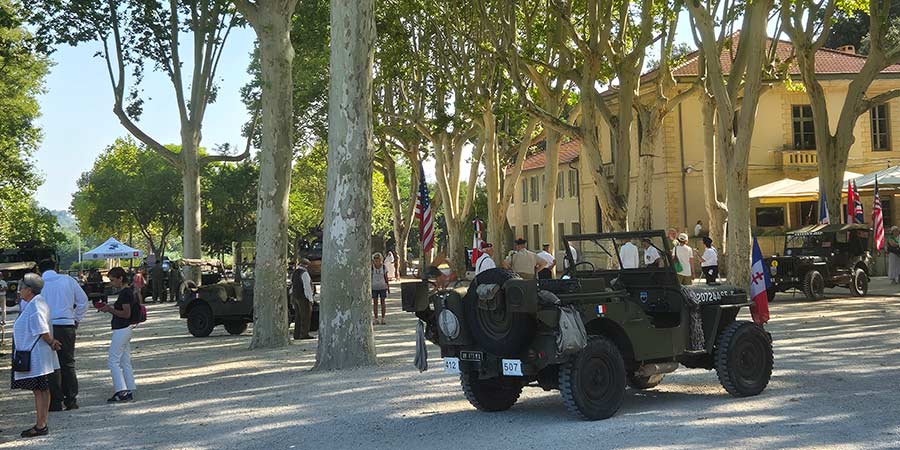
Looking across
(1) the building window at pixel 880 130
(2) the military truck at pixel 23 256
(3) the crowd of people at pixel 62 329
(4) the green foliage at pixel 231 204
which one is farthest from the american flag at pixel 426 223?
(4) the green foliage at pixel 231 204

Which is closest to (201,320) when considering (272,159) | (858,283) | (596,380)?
(272,159)

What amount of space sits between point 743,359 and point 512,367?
8.86 feet

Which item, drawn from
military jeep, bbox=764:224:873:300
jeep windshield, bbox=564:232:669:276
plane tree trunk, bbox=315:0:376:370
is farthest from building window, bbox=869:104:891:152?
jeep windshield, bbox=564:232:669:276

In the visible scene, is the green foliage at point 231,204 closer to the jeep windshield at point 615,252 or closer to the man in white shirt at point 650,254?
the jeep windshield at point 615,252

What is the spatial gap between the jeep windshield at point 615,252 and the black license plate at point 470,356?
6.36 ft

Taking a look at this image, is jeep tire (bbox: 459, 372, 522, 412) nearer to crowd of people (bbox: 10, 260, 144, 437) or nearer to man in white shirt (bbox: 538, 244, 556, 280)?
crowd of people (bbox: 10, 260, 144, 437)

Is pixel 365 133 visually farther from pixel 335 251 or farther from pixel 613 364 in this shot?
pixel 613 364

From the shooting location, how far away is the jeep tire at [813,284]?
25266 millimetres

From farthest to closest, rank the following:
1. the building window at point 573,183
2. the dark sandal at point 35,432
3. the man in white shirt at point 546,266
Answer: the building window at point 573,183 → the man in white shirt at point 546,266 → the dark sandal at point 35,432

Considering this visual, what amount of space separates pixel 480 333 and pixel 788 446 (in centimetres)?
287

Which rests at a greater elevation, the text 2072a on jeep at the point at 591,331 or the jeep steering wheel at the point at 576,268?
the jeep steering wheel at the point at 576,268

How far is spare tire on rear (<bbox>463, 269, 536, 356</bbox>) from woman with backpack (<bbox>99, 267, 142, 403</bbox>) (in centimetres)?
468

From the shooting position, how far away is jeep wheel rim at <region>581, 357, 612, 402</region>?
9508mm

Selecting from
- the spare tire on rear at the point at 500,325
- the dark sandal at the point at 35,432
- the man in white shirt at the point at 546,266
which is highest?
the man in white shirt at the point at 546,266
